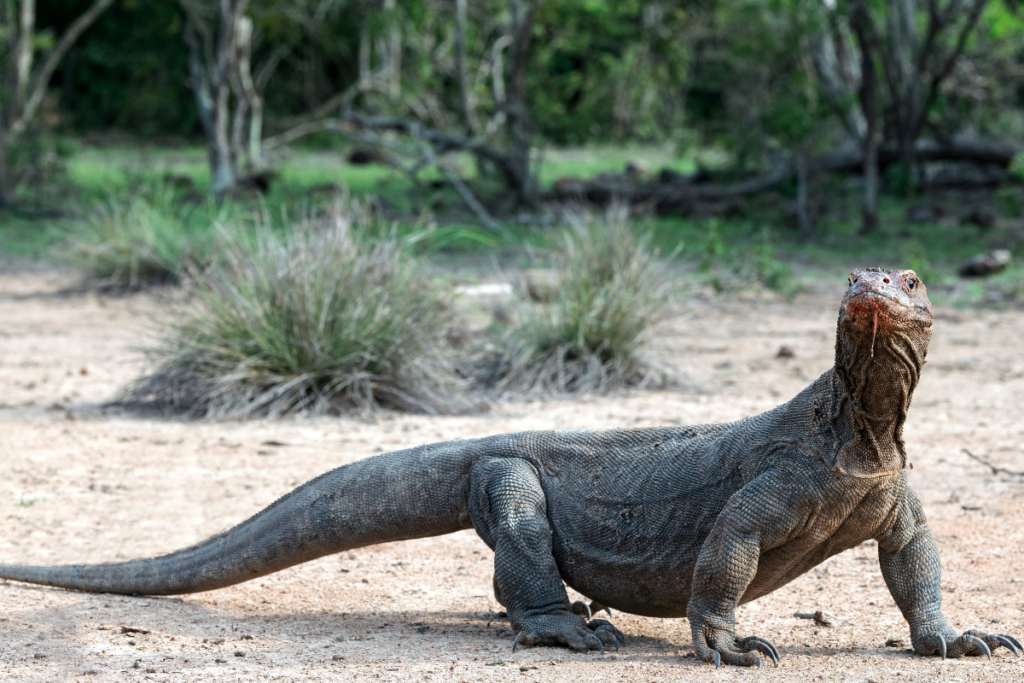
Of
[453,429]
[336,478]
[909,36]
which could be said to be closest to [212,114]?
[909,36]

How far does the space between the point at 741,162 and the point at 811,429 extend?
13196 mm

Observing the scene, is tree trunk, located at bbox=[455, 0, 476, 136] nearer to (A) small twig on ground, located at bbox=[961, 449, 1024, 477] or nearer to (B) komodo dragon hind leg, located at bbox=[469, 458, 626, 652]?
(A) small twig on ground, located at bbox=[961, 449, 1024, 477]

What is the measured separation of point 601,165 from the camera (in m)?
21.9

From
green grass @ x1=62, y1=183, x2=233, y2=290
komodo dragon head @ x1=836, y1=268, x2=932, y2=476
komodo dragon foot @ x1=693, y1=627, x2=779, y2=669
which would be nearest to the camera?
komodo dragon head @ x1=836, y1=268, x2=932, y2=476

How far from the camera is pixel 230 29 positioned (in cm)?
1512

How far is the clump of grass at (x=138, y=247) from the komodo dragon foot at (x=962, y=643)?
27.3ft

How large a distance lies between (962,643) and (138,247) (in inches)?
364

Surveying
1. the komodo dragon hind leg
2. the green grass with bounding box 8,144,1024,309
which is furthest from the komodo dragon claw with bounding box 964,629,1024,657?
the green grass with bounding box 8,144,1024,309

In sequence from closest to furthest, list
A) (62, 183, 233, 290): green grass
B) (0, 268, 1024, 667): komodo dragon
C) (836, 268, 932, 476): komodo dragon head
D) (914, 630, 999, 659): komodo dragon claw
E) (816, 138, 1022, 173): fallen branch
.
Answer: (836, 268, 932, 476): komodo dragon head → (0, 268, 1024, 667): komodo dragon → (914, 630, 999, 659): komodo dragon claw → (62, 183, 233, 290): green grass → (816, 138, 1022, 173): fallen branch

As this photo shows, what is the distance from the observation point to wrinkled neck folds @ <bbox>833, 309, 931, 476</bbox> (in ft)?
9.41

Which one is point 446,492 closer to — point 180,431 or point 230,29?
point 180,431

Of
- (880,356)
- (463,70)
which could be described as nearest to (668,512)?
(880,356)

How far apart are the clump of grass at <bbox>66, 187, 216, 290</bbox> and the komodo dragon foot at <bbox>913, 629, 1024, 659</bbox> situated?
8312 millimetres

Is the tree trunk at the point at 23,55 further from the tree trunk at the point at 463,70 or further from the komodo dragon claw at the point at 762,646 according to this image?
the komodo dragon claw at the point at 762,646
